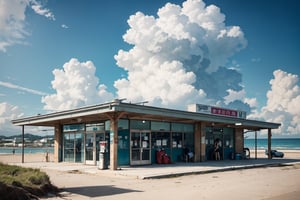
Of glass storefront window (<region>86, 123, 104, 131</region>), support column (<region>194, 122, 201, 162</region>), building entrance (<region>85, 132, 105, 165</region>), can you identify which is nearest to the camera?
glass storefront window (<region>86, 123, 104, 131</region>)

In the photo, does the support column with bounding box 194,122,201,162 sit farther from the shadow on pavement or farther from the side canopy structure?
the shadow on pavement

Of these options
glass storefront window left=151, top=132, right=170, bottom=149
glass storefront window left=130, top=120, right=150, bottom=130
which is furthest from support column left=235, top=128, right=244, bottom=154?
glass storefront window left=130, top=120, right=150, bottom=130

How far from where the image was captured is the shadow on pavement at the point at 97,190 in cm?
1083

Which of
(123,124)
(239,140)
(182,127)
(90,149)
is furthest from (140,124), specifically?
(239,140)

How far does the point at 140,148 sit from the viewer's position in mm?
21625

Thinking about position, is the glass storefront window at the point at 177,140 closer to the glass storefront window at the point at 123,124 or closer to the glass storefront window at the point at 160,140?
the glass storefront window at the point at 160,140

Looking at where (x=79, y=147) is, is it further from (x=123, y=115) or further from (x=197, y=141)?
(x=197, y=141)

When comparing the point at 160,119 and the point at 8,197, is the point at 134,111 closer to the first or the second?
the point at 160,119

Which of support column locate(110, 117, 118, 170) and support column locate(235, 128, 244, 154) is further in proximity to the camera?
support column locate(235, 128, 244, 154)

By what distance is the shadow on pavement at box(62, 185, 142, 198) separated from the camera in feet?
35.5

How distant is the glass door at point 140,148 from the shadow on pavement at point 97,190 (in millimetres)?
8546

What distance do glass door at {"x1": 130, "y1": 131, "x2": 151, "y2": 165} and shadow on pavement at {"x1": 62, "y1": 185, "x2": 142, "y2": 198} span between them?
28.0 ft

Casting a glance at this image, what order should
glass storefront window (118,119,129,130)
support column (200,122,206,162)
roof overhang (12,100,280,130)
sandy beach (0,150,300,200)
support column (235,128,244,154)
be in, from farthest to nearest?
support column (235,128,244,154)
support column (200,122,206,162)
glass storefront window (118,119,129,130)
roof overhang (12,100,280,130)
sandy beach (0,150,300,200)

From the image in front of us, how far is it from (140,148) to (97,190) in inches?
396
